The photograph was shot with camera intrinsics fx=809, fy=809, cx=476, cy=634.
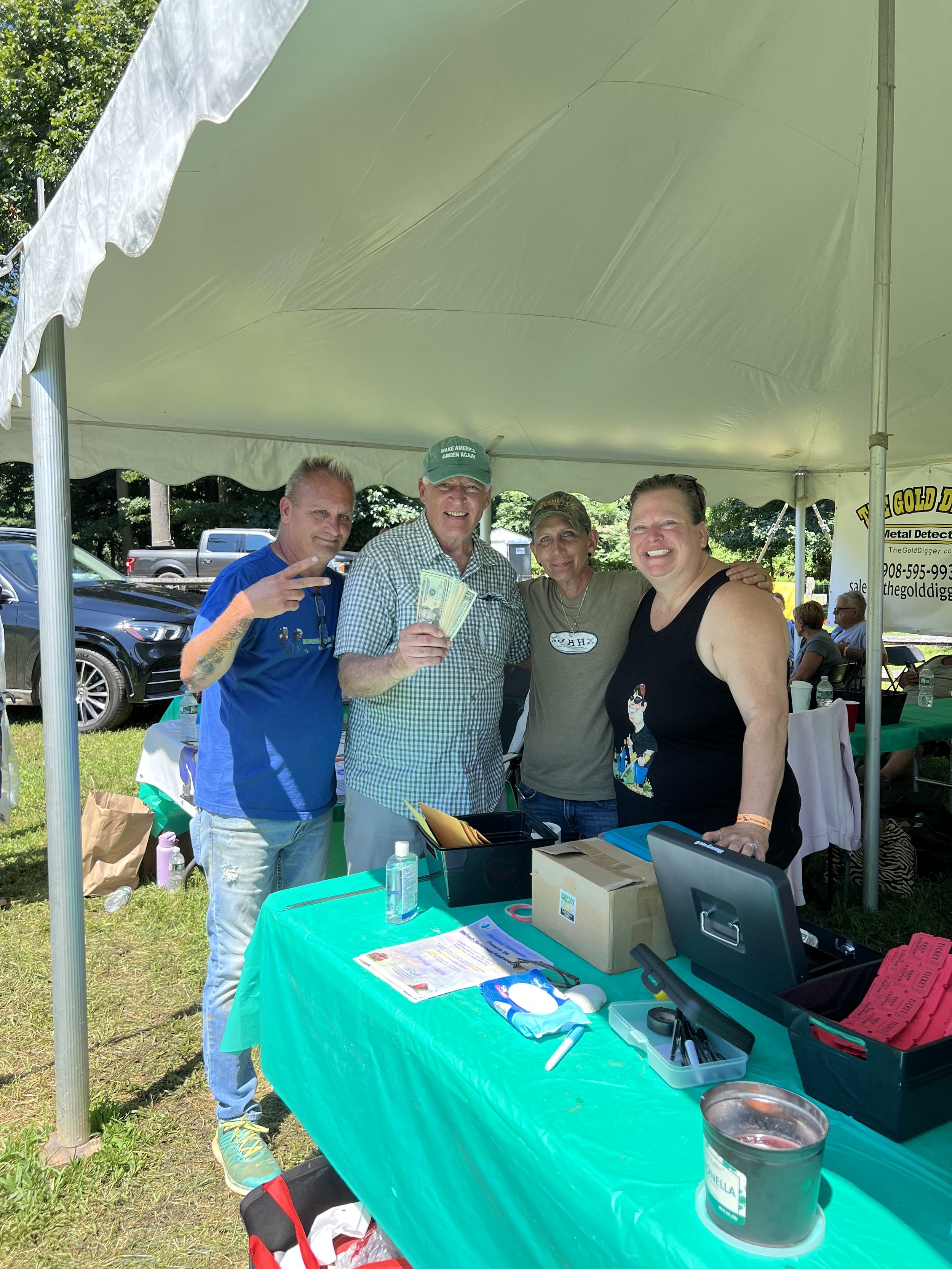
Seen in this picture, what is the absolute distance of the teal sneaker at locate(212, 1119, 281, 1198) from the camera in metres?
2.27

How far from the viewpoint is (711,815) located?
2.04 metres

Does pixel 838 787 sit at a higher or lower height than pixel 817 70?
lower

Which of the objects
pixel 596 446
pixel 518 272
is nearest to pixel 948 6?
pixel 518 272

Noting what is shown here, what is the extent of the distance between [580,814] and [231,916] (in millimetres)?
1102

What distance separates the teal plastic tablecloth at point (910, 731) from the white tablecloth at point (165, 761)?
11.9 feet

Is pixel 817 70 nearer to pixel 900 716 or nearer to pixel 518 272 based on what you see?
pixel 518 272

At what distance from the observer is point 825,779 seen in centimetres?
412

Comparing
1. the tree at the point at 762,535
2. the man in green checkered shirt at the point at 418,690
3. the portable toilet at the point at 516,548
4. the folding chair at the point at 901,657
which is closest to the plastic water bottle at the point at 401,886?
the man in green checkered shirt at the point at 418,690

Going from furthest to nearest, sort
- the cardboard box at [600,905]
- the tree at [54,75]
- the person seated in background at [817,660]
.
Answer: the tree at [54,75], the person seated in background at [817,660], the cardboard box at [600,905]

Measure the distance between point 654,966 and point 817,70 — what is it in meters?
3.37

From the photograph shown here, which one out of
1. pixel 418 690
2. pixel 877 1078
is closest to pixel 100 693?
pixel 418 690

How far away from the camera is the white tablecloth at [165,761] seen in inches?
171

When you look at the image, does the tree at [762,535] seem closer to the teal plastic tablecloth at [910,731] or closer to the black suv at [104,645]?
the black suv at [104,645]

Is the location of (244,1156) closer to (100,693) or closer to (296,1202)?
(296,1202)
